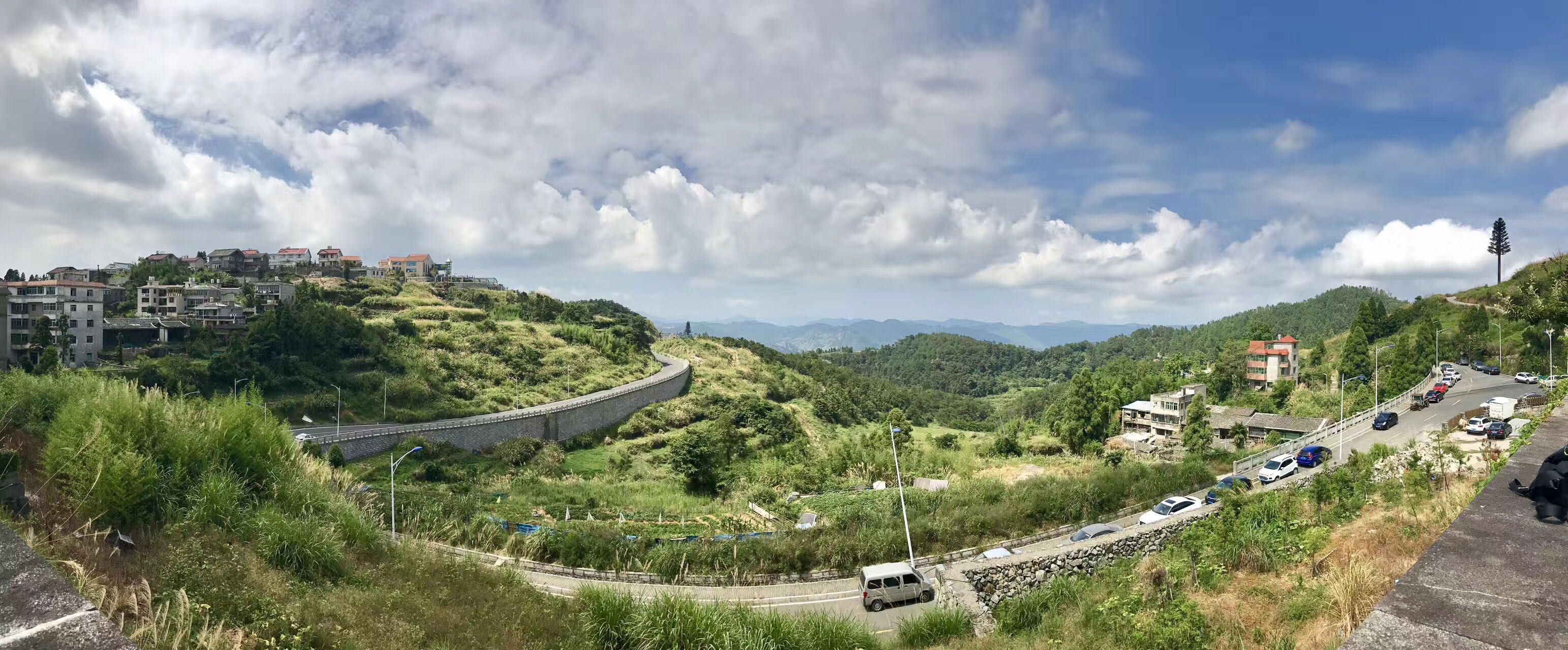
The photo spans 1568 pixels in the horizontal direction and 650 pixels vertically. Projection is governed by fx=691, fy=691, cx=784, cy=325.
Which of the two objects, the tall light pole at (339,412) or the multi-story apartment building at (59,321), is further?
the multi-story apartment building at (59,321)

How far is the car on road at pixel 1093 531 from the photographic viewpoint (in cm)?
1865

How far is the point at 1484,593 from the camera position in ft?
8.62

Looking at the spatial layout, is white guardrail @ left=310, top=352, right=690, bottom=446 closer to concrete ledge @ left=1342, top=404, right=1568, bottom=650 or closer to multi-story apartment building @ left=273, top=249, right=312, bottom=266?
concrete ledge @ left=1342, top=404, right=1568, bottom=650

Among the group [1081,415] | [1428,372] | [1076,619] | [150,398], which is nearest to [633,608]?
[1076,619]

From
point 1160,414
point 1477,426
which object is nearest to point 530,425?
point 1477,426

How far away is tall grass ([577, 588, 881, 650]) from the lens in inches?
382

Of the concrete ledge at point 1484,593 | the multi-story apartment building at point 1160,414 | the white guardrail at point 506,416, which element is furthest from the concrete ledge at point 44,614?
the multi-story apartment building at point 1160,414

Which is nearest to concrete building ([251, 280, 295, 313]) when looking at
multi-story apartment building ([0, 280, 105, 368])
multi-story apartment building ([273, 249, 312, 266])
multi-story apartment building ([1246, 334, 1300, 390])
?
multi-story apartment building ([0, 280, 105, 368])

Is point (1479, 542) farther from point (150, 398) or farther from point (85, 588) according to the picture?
point (150, 398)

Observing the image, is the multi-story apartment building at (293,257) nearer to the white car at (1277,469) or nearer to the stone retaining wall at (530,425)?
the stone retaining wall at (530,425)

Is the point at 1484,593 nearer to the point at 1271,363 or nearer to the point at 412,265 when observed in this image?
the point at 1271,363

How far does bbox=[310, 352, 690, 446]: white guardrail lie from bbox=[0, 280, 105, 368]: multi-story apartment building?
2379 cm

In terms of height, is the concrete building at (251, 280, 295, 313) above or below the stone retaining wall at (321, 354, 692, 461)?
above

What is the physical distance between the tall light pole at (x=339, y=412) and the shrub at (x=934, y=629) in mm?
34057
